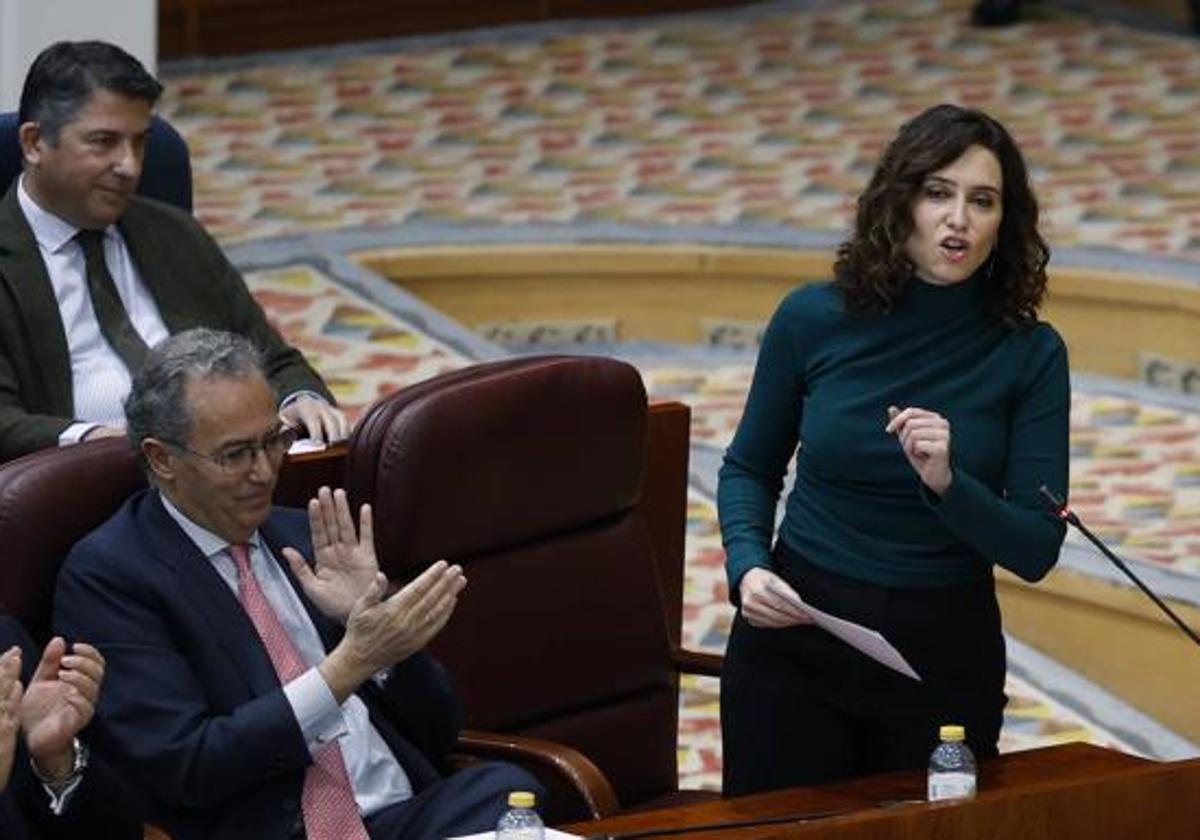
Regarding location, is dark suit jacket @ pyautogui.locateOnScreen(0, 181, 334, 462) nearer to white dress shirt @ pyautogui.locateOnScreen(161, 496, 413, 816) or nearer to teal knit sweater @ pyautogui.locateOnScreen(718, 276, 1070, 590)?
white dress shirt @ pyautogui.locateOnScreen(161, 496, 413, 816)

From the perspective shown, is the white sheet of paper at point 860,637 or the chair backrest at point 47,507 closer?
the white sheet of paper at point 860,637

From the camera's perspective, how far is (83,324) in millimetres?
4129

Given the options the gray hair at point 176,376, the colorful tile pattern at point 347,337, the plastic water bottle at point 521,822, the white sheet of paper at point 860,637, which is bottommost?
the colorful tile pattern at point 347,337

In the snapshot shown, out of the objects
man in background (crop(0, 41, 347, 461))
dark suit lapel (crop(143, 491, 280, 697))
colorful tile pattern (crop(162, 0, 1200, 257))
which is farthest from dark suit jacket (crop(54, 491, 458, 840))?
colorful tile pattern (crop(162, 0, 1200, 257))

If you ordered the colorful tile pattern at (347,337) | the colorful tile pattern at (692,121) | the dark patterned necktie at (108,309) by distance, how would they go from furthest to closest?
the colorful tile pattern at (692,121) < the colorful tile pattern at (347,337) < the dark patterned necktie at (108,309)

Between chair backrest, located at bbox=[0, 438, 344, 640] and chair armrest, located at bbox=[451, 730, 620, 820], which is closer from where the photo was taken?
chair backrest, located at bbox=[0, 438, 344, 640]

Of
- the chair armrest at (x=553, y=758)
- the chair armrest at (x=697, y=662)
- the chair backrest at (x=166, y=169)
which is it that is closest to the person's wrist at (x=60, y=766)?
the chair armrest at (x=553, y=758)

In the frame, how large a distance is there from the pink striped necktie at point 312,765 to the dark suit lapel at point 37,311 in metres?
0.68

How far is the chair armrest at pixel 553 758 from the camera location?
143 inches

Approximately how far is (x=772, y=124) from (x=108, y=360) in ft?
14.5

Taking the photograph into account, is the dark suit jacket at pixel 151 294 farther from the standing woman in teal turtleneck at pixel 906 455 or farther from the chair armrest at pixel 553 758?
the standing woman in teal turtleneck at pixel 906 455

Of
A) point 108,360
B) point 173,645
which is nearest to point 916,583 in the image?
point 173,645

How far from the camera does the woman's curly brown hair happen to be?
11.2ft

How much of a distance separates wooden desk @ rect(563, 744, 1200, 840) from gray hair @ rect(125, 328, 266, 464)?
0.61 metres
